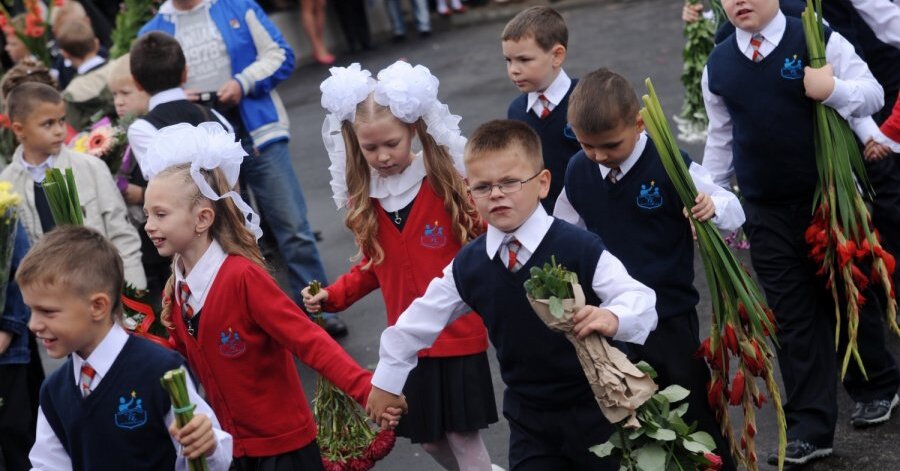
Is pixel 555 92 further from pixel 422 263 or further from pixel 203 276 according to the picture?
pixel 203 276

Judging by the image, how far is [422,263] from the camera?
5.26 meters

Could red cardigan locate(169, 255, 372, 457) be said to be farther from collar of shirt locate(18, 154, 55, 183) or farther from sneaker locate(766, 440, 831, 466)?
collar of shirt locate(18, 154, 55, 183)

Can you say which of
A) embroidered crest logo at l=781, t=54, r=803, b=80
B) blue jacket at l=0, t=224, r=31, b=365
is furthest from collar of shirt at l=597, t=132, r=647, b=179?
blue jacket at l=0, t=224, r=31, b=365

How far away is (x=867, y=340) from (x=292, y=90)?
11018mm

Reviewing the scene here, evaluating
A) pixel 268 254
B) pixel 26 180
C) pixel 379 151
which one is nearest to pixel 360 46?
pixel 268 254

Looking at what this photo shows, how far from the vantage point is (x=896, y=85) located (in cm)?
690

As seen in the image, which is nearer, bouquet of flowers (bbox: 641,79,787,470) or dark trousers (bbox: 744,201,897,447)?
bouquet of flowers (bbox: 641,79,787,470)

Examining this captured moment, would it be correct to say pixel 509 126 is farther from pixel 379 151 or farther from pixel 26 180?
pixel 26 180

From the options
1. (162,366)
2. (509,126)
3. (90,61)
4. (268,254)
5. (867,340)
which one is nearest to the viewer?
(162,366)

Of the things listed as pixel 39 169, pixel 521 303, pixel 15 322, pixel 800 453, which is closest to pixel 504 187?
pixel 521 303

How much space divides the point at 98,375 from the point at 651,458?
174 cm

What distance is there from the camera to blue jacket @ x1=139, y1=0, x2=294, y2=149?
7801 mm

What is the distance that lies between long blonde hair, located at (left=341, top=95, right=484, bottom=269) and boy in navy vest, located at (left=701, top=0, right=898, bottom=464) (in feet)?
3.82

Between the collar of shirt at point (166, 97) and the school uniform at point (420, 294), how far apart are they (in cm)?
198
